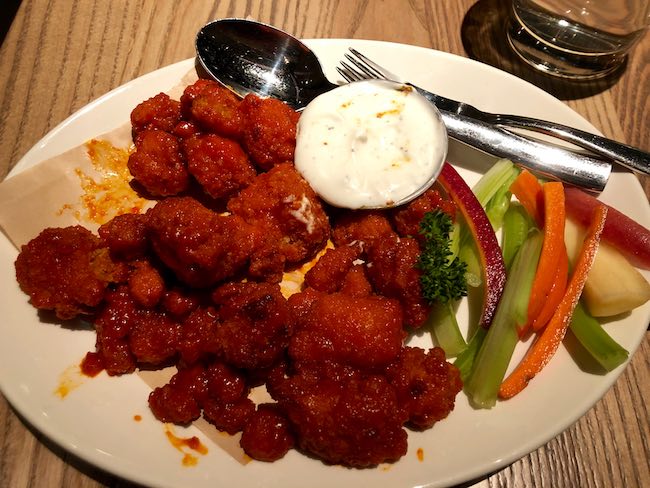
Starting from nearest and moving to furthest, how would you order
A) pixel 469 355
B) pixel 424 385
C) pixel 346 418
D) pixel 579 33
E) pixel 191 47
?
pixel 346 418, pixel 424 385, pixel 469 355, pixel 579 33, pixel 191 47

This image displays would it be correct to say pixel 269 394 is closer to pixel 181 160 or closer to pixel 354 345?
pixel 354 345

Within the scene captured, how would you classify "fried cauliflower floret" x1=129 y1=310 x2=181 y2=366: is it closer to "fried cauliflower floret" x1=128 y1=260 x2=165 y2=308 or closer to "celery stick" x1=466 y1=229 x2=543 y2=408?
"fried cauliflower floret" x1=128 y1=260 x2=165 y2=308

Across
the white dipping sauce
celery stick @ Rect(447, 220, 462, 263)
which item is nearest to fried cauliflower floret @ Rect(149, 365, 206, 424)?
the white dipping sauce

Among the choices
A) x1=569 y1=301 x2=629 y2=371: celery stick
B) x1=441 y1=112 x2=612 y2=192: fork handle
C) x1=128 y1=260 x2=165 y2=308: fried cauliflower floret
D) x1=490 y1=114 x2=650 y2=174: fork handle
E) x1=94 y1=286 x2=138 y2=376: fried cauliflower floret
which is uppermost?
x1=490 y1=114 x2=650 y2=174: fork handle

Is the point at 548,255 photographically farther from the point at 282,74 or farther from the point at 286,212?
the point at 282,74

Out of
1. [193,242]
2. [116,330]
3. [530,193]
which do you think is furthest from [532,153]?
[116,330]
